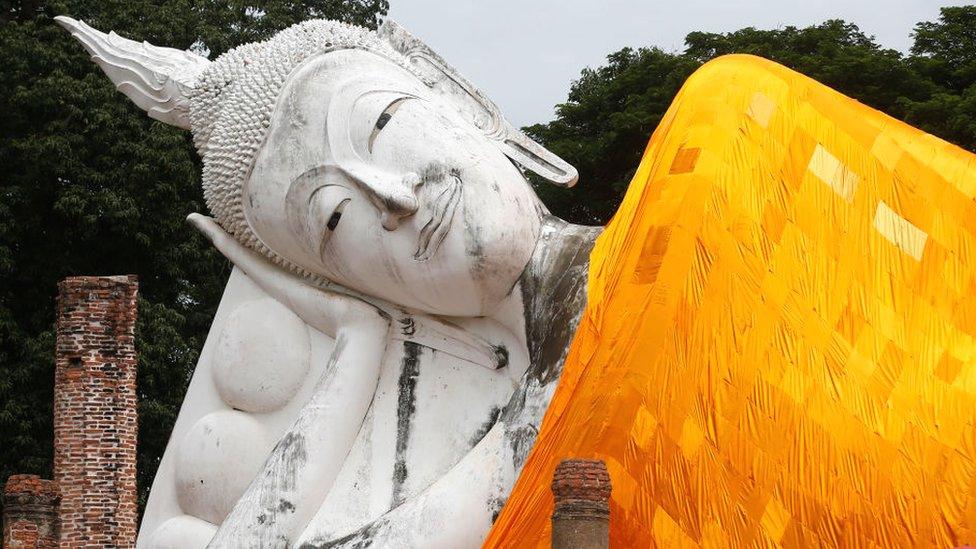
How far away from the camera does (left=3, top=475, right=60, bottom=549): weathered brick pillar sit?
44.2 feet

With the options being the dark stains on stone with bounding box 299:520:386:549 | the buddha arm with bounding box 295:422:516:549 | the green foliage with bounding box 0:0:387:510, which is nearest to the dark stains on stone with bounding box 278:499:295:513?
the dark stains on stone with bounding box 299:520:386:549

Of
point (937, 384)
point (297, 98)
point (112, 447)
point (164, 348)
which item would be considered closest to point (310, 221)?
point (297, 98)

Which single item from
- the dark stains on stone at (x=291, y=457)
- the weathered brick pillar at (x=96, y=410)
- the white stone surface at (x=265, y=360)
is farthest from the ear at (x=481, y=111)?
the weathered brick pillar at (x=96, y=410)

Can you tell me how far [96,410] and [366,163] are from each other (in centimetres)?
656

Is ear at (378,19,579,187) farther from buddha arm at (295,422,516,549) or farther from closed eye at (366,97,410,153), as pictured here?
buddha arm at (295,422,516,549)

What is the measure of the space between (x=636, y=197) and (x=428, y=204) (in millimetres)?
907

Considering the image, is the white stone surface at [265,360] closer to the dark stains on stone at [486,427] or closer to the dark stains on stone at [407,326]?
the dark stains on stone at [407,326]

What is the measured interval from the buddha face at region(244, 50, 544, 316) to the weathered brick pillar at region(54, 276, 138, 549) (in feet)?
19.3

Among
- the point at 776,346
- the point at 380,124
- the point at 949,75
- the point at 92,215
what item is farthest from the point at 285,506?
the point at 949,75

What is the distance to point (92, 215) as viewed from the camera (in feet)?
60.4

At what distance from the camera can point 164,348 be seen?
18.0 m

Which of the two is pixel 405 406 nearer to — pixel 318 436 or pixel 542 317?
pixel 318 436

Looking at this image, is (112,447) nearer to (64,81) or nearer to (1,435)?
(1,435)

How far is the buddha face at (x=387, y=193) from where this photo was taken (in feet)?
25.6
